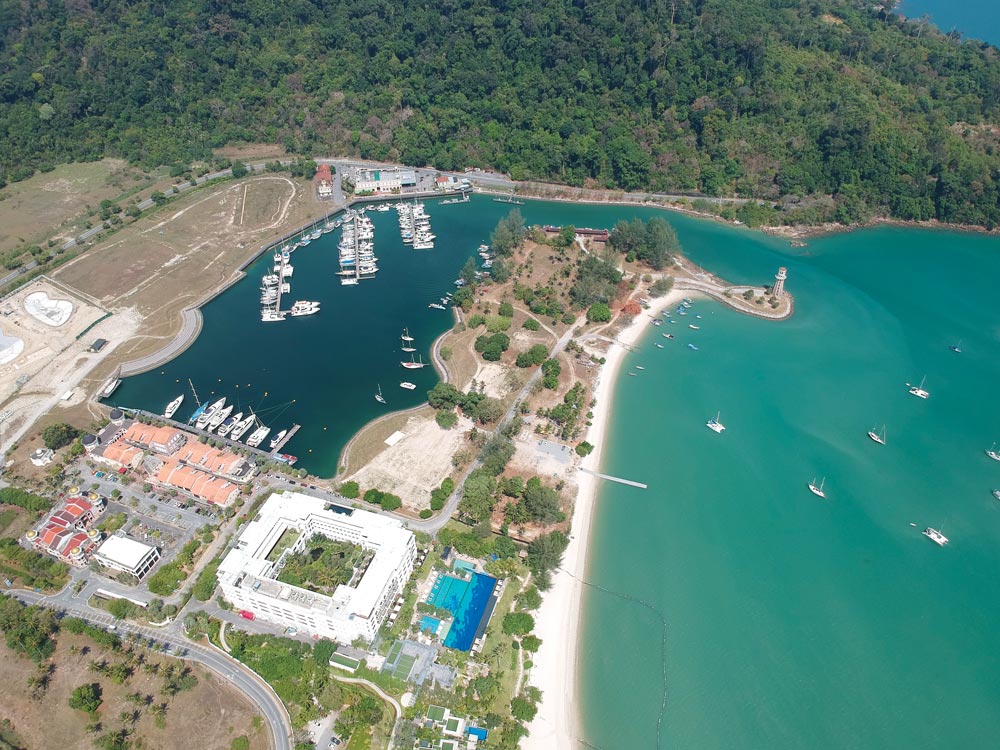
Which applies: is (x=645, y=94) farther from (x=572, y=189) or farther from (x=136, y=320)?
(x=136, y=320)

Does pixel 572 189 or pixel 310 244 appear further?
pixel 572 189

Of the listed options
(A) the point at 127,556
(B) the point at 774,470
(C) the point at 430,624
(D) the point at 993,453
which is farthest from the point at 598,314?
(A) the point at 127,556

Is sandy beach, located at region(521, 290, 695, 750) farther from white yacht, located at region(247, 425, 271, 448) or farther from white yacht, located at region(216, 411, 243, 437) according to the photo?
white yacht, located at region(216, 411, 243, 437)

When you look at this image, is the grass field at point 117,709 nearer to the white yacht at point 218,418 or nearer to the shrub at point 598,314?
the white yacht at point 218,418

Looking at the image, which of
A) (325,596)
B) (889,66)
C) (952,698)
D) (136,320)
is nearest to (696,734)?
(952,698)

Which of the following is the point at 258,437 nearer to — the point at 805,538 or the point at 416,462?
the point at 416,462

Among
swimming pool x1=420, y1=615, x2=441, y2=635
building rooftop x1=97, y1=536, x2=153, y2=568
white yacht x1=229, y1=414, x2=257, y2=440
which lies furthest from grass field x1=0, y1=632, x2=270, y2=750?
white yacht x1=229, y1=414, x2=257, y2=440

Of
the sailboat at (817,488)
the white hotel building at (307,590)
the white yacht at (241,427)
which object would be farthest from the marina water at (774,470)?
the white hotel building at (307,590)
